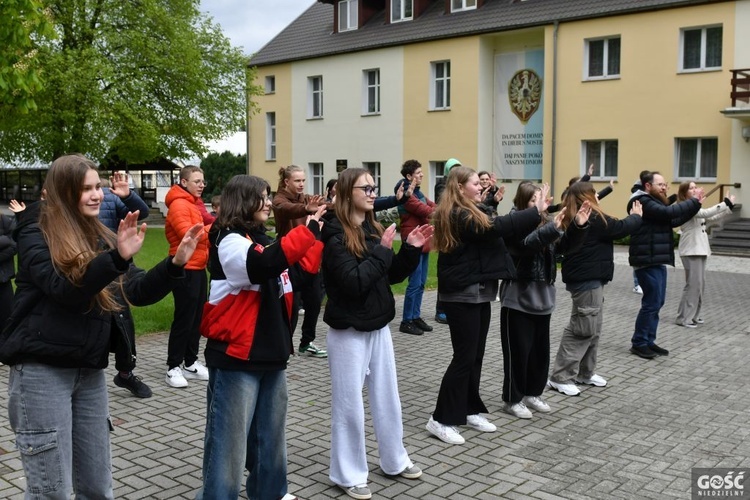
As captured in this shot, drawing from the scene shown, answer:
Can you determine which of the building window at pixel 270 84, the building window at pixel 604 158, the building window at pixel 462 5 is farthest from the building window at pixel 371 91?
the building window at pixel 604 158

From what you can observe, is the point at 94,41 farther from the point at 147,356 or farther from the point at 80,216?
the point at 80,216

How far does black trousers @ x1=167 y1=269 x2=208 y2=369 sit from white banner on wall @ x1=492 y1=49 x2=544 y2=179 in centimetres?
2328

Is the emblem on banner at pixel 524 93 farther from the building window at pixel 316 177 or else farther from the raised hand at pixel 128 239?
the raised hand at pixel 128 239

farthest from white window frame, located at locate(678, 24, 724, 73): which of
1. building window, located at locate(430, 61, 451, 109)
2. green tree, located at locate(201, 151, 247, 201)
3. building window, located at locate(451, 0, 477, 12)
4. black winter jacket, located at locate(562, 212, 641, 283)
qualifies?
green tree, located at locate(201, 151, 247, 201)

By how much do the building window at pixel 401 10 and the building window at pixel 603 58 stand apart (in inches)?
350

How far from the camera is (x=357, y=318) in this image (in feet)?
15.8

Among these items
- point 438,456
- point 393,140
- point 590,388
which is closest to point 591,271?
point 590,388

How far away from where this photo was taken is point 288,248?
3.91m

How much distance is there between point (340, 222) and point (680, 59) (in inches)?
916

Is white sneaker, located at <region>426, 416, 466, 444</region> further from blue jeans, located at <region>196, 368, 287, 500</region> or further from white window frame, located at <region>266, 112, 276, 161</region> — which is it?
white window frame, located at <region>266, 112, 276, 161</region>

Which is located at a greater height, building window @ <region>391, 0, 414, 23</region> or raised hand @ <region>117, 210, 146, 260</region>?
building window @ <region>391, 0, 414, 23</region>

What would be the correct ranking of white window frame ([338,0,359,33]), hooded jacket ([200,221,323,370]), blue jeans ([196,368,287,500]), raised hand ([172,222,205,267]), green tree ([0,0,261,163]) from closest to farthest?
raised hand ([172,222,205,267]) → hooded jacket ([200,221,323,370]) → blue jeans ([196,368,287,500]) → green tree ([0,0,261,163]) → white window frame ([338,0,359,33])

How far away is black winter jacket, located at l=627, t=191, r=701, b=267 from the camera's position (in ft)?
28.8

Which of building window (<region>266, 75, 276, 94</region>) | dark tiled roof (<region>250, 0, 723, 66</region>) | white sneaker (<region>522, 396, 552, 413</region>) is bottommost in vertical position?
white sneaker (<region>522, 396, 552, 413</region>)
